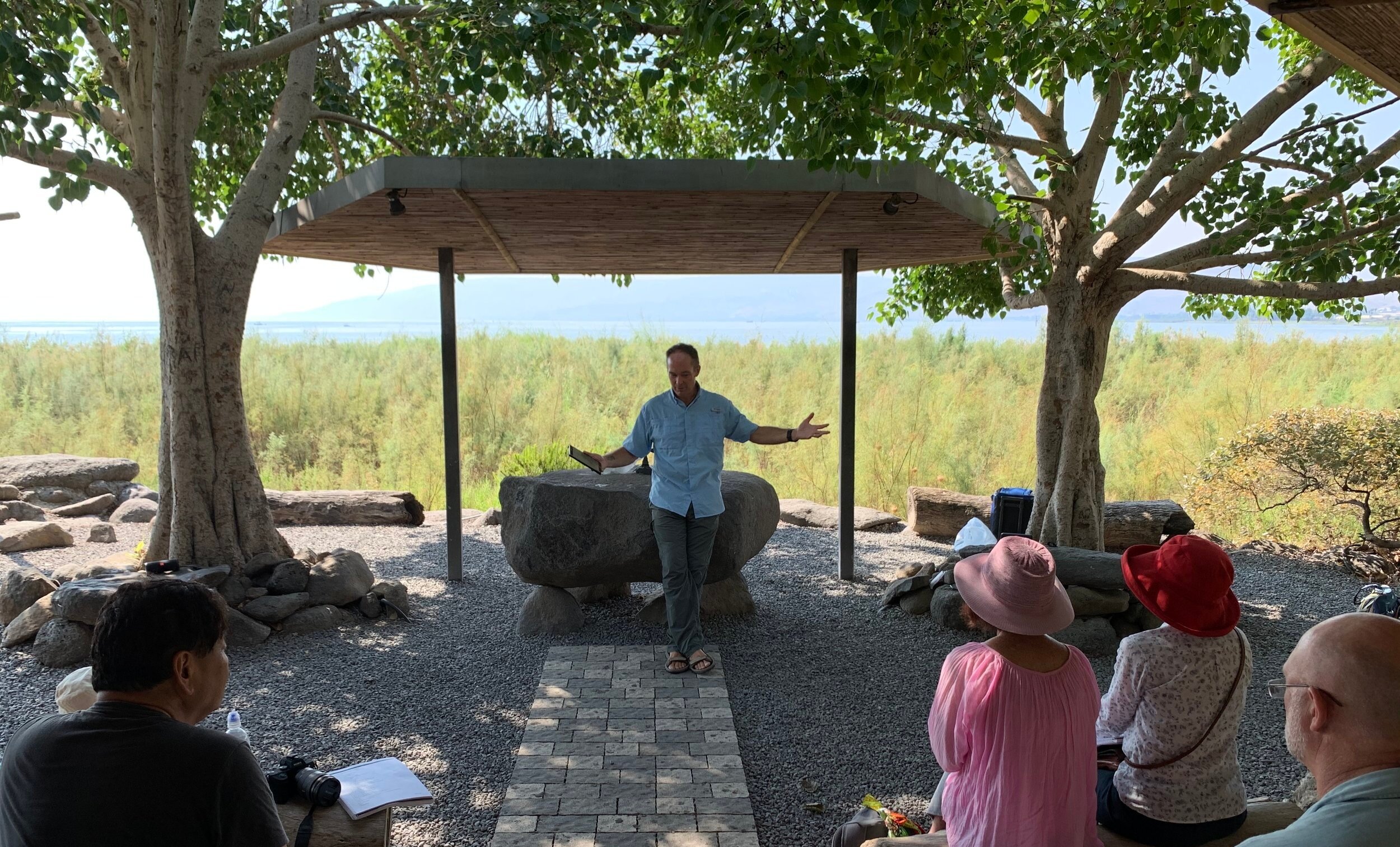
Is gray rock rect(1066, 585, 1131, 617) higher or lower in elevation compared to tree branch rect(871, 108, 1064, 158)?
lower

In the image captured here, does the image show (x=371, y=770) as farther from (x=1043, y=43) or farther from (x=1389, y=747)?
(x=1043, y=43)

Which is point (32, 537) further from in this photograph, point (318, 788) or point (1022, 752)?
point (1022, 752)

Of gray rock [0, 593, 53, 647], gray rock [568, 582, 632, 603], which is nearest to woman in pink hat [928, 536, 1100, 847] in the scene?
gray rock [568, 582, 632, 603]

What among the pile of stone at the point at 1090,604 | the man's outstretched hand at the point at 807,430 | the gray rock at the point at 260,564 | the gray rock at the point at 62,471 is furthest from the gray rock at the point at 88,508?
the pile of stone at the point at 1090,604

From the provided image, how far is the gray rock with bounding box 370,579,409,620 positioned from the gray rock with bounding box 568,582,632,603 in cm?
116

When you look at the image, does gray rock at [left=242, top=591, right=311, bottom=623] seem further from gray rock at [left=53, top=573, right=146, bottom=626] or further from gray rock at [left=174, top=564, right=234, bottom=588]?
gray rock at [left=53, top=573, right=146, bottom=626]

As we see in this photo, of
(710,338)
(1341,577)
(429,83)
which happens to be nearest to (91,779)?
(429,83)

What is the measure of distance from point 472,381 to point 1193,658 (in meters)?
16.1

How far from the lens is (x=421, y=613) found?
6.49 metres

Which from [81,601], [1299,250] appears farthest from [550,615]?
[1299,250]

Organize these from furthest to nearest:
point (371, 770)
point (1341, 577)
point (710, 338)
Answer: point (710, 338)
point (1341, 577)
point (371, 770)

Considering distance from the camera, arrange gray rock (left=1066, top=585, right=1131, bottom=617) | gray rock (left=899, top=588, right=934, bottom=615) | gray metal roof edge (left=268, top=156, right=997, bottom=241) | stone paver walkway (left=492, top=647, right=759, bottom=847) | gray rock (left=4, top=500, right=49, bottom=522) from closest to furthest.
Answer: stone paver walkway (left=492, top=647, right=759, bottom=847)
gray metal roof edge (left=268, top=156, right=997, bottom=241)
gray rock (left=1066, top=585, right=1131, bottom=617)
gray rock (left=899, top=588, right=934, bottom=615)
gray rock (left=4, top=500, right=49, bottom=522)

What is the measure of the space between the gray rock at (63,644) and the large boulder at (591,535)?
2545 mm

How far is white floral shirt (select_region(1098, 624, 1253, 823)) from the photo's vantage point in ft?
8.23
